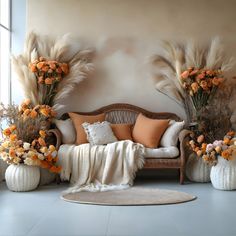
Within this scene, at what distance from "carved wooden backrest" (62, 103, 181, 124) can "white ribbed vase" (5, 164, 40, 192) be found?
144cm

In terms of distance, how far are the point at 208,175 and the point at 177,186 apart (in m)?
0.53

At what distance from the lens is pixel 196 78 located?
5.55 meters

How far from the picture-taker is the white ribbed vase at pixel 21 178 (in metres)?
4.52

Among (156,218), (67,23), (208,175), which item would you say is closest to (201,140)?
(208,175)

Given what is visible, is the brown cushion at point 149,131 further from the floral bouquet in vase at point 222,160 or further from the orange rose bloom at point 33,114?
the orange rose bloom at point 33,114

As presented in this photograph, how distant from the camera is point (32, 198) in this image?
4.20 meters

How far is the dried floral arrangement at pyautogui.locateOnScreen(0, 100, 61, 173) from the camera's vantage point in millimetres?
4547

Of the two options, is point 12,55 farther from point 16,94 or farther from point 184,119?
point 184,119

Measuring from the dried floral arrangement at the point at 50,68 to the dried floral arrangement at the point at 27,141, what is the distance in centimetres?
55

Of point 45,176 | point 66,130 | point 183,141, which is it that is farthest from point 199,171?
point 45,176

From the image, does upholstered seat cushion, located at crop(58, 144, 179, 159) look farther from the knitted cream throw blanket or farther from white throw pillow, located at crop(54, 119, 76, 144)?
white throw pillow, located at crop(54, 119, 76, 144)

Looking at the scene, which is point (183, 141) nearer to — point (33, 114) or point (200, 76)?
point (200, 76)

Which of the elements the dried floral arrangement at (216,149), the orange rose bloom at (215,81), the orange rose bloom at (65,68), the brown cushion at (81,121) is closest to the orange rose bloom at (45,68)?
the orange rose bloom at (65,68)

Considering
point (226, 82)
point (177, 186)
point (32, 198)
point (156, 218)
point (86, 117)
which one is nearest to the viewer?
point (156, 218)
